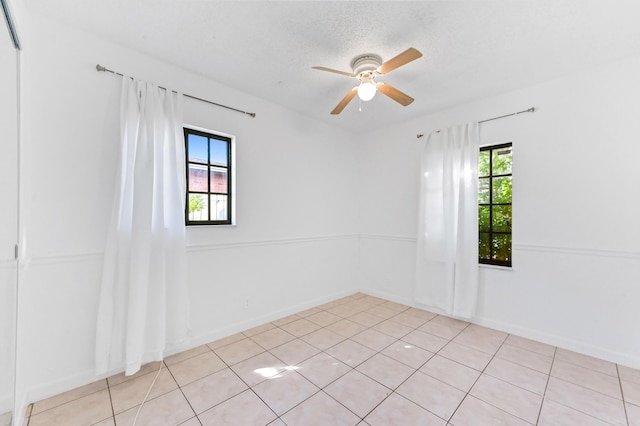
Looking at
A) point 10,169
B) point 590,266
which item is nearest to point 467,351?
point 590,266

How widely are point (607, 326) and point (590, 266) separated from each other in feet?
1.80

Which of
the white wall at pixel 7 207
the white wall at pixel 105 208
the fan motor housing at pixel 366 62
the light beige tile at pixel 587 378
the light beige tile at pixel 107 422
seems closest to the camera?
the white wall at pixel 7 207

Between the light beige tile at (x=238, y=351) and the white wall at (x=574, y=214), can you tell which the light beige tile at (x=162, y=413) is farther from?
the white wall at (x=574, y=214)

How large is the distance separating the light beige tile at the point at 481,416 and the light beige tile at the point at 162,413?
1760 millimetres

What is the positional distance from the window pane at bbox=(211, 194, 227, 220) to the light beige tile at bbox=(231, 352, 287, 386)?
1.47 metres

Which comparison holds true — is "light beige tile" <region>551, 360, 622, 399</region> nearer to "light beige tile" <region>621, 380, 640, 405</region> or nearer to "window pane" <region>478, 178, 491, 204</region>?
"light beige tile" <region>621, 380, 640, 405</region>

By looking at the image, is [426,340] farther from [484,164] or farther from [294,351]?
[484,164]

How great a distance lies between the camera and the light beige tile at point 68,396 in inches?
71.6

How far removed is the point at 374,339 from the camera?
285cm

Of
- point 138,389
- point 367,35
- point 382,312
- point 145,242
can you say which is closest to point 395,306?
point 382,312

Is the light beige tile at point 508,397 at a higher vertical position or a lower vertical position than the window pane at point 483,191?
lower

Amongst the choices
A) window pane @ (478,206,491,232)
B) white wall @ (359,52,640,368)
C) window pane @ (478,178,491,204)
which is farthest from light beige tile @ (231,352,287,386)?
window pane @ (478,178,491,204)

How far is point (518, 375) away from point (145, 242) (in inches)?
129

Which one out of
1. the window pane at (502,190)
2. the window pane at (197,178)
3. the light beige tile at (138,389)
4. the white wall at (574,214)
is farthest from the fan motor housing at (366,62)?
the light beige tile at (138,389)
